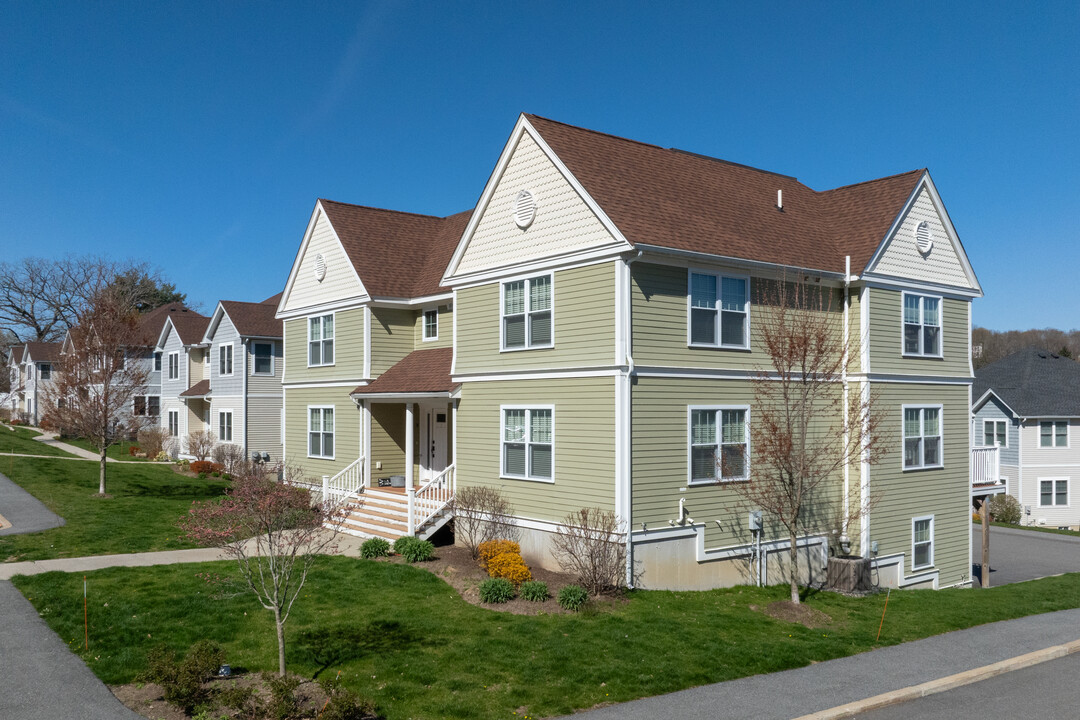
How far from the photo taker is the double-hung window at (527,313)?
59.6 ft

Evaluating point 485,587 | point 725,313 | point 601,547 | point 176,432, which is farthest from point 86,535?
point 176,432

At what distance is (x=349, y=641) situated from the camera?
12.3 meters

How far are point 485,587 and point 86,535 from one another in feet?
36.6

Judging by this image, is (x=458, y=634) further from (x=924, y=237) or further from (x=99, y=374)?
(x=99, y=374)

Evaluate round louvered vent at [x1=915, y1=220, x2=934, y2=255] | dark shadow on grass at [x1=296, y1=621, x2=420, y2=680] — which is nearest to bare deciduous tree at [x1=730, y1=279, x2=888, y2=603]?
round louvered vent at [x1=915, y1=220, x2=934, y2=255]

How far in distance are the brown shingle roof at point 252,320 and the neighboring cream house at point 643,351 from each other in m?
12.0

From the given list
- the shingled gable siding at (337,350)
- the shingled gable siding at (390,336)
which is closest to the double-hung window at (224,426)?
the shingled gable siding at (337,350)

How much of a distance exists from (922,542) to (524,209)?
13554 mm

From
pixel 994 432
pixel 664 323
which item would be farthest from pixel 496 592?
pixel 994 432

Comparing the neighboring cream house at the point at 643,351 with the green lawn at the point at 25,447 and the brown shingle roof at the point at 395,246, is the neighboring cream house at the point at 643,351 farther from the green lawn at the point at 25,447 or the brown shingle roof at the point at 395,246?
the green lawn at the point at 25,447

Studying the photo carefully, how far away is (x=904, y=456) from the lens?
20891 mm

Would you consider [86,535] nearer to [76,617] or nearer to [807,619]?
[76,617]

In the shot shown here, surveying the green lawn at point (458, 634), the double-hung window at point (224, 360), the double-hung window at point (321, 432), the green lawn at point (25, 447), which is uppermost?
the double-hung window at point (224, 360)

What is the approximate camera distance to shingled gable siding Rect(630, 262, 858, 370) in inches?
650
